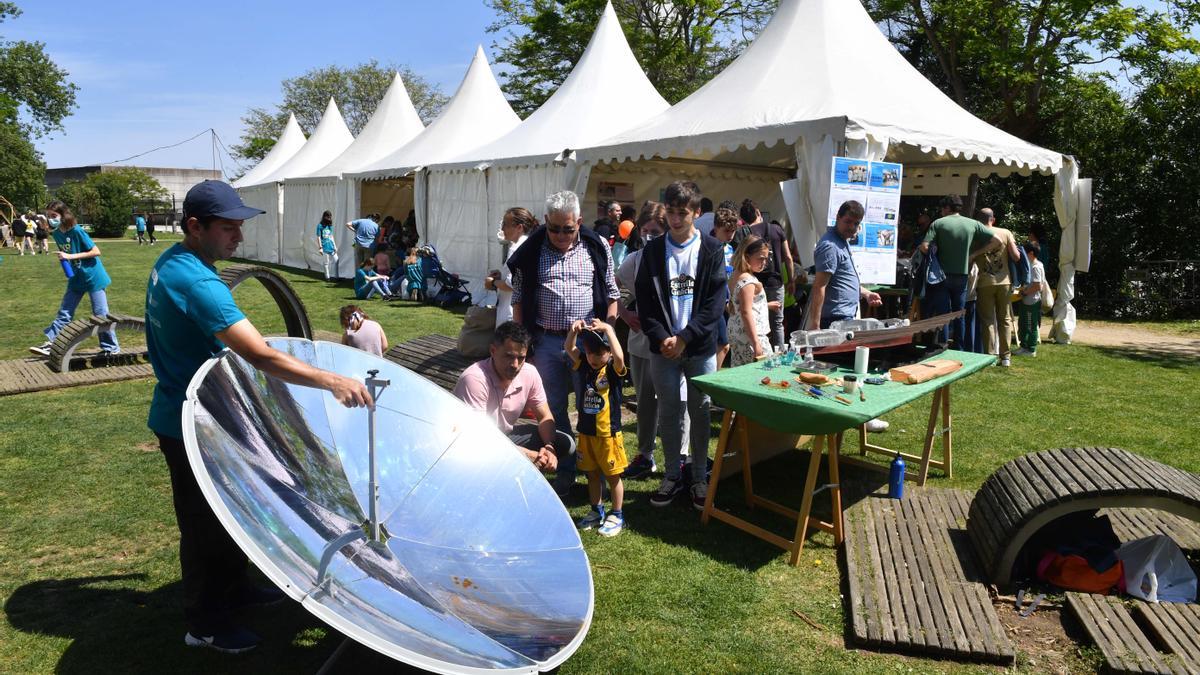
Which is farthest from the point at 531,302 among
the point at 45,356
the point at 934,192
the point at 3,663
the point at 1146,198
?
the point at 1146,198

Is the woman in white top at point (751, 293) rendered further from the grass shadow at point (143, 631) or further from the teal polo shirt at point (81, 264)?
the teal polo shirt at point (81, 264)

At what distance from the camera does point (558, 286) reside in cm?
470

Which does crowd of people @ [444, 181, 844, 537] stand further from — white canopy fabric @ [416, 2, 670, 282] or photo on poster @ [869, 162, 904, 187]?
white canopy fabric @ [416, 2, 670, 282]

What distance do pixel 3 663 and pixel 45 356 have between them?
7.37 metres

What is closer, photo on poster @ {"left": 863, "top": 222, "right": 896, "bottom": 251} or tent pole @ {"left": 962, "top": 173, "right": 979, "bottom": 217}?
photo on poster @ {"left": 863, "top": 222, "right": 896, "bottom": 251}

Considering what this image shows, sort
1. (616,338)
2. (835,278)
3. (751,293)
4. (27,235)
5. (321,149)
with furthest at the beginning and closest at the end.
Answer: (27,235) < (321,149) < (835,278) < (751,293) < (616,338)

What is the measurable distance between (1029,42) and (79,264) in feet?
66.7

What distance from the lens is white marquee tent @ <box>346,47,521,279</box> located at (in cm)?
1531

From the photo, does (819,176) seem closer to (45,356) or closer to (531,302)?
(531,302)

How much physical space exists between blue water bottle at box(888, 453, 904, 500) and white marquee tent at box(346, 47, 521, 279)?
10.6 meters

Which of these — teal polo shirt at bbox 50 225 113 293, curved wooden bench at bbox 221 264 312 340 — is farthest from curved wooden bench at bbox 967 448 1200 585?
teal polo shirt at bbox 50 225 113 293

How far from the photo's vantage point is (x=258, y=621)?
3508mm

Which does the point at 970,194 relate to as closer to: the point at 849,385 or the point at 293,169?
the point at 849,385

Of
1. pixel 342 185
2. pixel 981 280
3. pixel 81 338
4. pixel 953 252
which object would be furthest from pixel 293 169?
pixel 953 252
